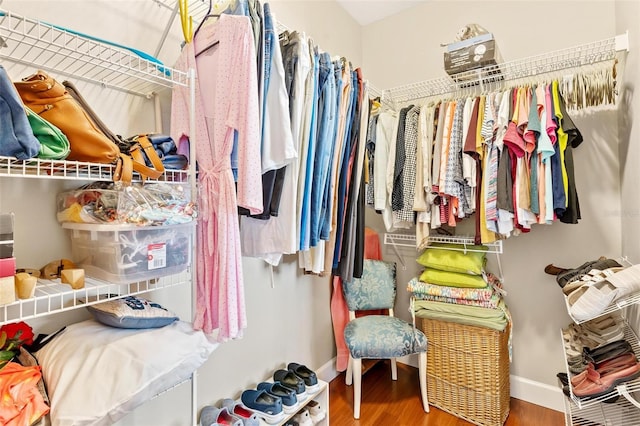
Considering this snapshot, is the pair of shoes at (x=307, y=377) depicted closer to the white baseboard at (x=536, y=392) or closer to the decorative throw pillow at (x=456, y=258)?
the white baseboard at (x=536, y=392)

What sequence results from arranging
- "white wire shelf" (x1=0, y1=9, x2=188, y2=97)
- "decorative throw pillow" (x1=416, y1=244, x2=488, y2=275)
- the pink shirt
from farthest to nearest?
1. "decorative throw pillow" (x1=416, y1=244, x2=488, y2=275)
2. the pink shirt
3. "white wire shelf" (x1=0, y1=9, x2=188, y2=97)

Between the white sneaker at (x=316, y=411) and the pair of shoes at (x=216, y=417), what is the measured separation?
1.55ft

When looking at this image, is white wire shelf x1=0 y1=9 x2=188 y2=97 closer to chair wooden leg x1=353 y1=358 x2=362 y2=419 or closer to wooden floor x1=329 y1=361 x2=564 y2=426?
chair wooden leg x1=353 y1=358 x2=362 y2=419

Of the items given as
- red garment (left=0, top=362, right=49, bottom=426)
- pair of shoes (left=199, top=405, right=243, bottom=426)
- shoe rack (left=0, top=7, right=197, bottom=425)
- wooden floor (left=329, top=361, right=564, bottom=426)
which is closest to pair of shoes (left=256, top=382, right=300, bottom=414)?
pair of shoes (left=199, top=405, right=243, bottom=426)

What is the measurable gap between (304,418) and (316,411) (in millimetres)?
116

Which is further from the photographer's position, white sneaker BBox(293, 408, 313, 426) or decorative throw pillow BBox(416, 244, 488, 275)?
decorative throw pillow BBox(416, 244, 488, 275)

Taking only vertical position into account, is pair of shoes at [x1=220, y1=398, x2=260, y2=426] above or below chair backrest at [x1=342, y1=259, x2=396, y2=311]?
below

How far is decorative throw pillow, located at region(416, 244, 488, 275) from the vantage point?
200cm

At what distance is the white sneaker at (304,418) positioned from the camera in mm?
1660

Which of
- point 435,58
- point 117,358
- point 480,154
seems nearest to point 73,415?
point 117,358

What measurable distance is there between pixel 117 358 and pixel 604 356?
1669 millimetres

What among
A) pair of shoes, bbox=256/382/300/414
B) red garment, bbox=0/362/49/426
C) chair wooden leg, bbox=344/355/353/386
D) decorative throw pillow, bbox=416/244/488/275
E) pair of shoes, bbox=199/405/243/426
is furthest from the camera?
chair wooden leg, bbox=344/355/353/386

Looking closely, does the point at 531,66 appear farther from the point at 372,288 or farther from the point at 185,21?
the point at 185,21

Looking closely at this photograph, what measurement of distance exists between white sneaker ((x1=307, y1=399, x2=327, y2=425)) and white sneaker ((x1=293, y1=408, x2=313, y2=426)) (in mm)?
49
